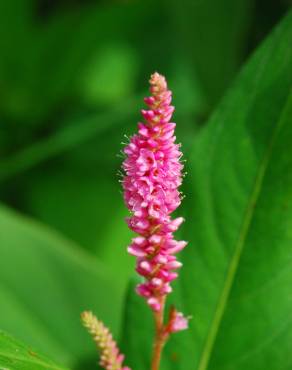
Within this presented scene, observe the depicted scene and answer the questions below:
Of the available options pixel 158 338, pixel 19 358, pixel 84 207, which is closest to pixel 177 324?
pixel 158 338

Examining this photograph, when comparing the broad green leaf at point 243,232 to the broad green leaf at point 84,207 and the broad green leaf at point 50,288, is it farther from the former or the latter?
the broad green leaf at point 84,207

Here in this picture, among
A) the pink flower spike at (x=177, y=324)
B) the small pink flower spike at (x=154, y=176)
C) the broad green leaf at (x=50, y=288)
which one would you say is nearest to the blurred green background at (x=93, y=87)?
the broad green leaf at (x=50, y=288)

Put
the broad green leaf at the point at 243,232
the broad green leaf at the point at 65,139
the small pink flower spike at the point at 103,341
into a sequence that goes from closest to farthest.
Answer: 1. the small pink flower spike at the point at 103,341
2. the broad green leaf at the point at 243,232
3. the broad green leaf at the point at 65,139

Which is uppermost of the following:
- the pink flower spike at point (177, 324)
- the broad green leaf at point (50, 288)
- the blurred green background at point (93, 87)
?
the blurred green background at point (93, 87)

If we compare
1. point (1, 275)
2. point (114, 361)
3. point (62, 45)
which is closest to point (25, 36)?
point (62, 45)

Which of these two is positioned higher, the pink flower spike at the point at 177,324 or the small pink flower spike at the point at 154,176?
the small pink flower spike at the point at 154,176

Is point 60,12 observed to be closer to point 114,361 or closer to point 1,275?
point 1,275

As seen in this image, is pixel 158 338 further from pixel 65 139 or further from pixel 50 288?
pixel 65 139
